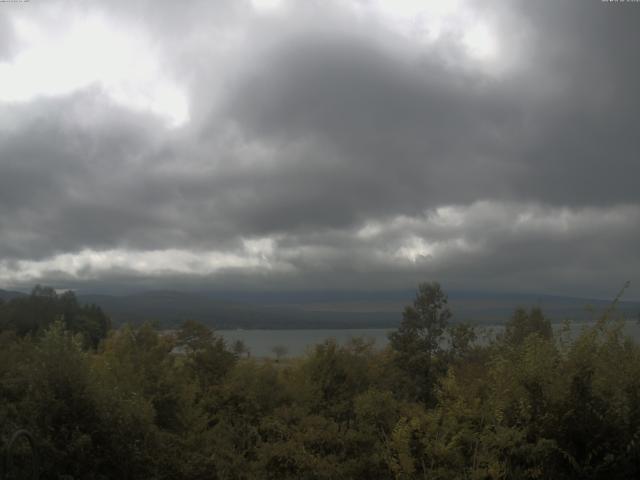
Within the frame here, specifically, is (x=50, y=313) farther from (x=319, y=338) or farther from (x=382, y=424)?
(x=382, y=424)

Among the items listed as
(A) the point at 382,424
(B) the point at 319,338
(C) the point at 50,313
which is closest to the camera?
(A) the point at 382,424

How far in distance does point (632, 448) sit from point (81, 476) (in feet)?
27.8

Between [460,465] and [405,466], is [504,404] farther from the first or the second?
[405,466]

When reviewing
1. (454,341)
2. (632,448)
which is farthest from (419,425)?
(454,341)

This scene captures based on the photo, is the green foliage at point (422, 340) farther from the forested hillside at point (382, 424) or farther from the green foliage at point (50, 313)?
the green foliage at point (50, 313)

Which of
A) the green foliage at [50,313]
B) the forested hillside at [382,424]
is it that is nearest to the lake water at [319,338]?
the forested hillside at [382,424]

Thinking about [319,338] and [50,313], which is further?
[50,313]

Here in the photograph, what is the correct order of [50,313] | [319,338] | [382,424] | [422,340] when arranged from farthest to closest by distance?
[50,313]
[319,338]
[422,340]
[382,424]

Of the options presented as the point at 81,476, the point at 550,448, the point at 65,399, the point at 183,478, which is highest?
the point at 65,399

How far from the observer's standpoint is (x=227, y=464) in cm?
1174

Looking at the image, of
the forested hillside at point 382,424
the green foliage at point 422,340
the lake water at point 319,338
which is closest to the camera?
the forested hillside at point 382,424

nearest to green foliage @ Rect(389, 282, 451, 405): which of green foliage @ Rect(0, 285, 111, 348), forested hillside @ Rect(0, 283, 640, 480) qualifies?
forested hillside @ Rect(0, 283, 640, 480)

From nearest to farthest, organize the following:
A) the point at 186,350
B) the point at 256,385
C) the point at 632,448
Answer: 1. the point at 632,448
2. the point at 256,385
3. the point at 186,350

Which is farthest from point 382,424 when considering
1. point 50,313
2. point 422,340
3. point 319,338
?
point 50,313
